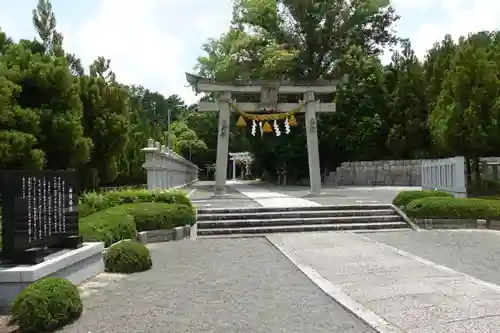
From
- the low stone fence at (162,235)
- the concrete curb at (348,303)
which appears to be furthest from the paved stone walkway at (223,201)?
the concrete curb at (348,303)

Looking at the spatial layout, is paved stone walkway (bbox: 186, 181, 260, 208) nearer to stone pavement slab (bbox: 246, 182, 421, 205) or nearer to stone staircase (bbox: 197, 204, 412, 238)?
stone staircase (bbox: 197, 204, 412, 238)

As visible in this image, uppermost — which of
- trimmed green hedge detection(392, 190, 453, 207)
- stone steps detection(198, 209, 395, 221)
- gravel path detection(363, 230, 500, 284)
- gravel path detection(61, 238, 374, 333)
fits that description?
trimmed green hedge detection(392, 190, 453, 207)

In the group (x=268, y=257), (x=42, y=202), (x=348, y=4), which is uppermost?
(x=348, y=4)

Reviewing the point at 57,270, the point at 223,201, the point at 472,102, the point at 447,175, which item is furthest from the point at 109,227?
the point at 472,102

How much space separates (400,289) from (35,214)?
463 cm

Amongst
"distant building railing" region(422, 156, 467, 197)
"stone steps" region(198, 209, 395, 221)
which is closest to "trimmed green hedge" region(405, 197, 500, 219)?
"stone steps" region(198, 209, 395, 221)

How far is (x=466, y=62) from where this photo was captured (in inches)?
762

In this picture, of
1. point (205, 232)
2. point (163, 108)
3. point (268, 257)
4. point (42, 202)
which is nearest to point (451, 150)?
point (205, 232)

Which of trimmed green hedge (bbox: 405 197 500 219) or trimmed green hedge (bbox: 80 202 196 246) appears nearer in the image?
trimmed green hedge (bbox: 80 202 196 246)

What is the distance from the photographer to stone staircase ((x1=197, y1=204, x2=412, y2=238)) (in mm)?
13742

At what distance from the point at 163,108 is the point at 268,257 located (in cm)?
8077

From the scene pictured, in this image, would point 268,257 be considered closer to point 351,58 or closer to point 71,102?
point 71,102

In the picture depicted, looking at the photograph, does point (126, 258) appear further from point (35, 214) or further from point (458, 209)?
point (458, 209)

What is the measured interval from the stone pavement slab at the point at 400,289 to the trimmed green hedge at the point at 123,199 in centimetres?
447
